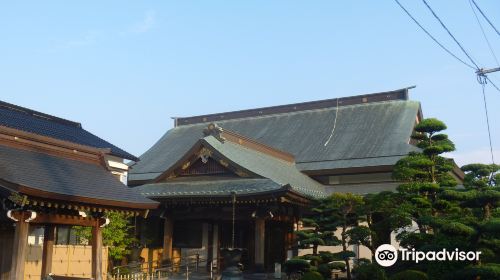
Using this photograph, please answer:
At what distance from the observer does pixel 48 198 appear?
15672 mm

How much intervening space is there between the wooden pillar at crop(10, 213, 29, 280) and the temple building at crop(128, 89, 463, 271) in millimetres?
10378

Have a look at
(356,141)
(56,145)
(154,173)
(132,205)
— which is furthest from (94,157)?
(356,141)

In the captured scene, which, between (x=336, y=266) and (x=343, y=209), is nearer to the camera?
(x=336, y=266)

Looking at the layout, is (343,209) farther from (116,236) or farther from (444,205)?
(116,236)

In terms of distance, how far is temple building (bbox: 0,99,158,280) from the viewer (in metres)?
15.4

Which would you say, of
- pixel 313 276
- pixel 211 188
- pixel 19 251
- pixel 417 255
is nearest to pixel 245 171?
pixel 211 188

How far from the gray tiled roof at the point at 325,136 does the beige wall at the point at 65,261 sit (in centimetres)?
1279

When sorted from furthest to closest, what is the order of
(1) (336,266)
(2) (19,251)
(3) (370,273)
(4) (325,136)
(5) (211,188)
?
(4) (325,136), (5) (211,188), (1) (336,266), (3) (370,273), (2) (19,251)

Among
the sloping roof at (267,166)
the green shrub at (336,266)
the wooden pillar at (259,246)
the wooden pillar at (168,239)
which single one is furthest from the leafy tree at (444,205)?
the wooden pillar at (168,239)

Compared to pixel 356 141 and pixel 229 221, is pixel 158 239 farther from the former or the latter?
pixel 356 141

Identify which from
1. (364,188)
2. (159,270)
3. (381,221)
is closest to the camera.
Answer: (381,221)

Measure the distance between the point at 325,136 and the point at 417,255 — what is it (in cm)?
1790

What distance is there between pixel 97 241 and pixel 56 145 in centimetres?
403

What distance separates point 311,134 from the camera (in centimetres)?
3681
